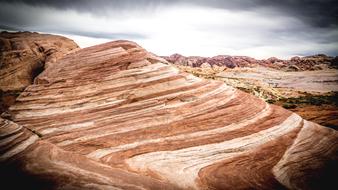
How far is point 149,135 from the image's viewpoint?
414 inches

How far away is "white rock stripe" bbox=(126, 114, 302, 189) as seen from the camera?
8703 mm

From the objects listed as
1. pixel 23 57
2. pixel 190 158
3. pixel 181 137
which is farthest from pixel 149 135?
pixel 23 57

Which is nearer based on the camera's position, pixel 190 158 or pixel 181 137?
pixel 190 158

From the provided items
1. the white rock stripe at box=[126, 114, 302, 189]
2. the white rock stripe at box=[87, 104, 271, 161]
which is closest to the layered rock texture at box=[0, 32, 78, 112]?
the white rock stripe at box=[87, 104, 271, 161]

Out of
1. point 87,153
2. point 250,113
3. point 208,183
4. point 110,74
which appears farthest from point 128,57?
point 208,183

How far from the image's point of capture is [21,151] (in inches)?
380

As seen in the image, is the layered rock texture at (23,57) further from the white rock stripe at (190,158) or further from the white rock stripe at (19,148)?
the white rock stripe at (190,158)

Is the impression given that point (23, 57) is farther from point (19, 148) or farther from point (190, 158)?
point (190, 158)

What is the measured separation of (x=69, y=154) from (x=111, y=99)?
3593mm

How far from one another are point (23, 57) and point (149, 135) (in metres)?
16.3

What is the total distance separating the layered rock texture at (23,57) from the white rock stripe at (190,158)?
43.7 feet

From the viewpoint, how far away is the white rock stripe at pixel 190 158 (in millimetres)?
8703

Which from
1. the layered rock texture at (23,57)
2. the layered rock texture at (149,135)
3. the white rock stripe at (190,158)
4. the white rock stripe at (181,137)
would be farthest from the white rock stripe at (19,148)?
the layered rock texture at (23,57)

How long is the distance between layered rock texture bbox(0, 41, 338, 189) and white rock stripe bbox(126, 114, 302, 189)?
0.04 meters
